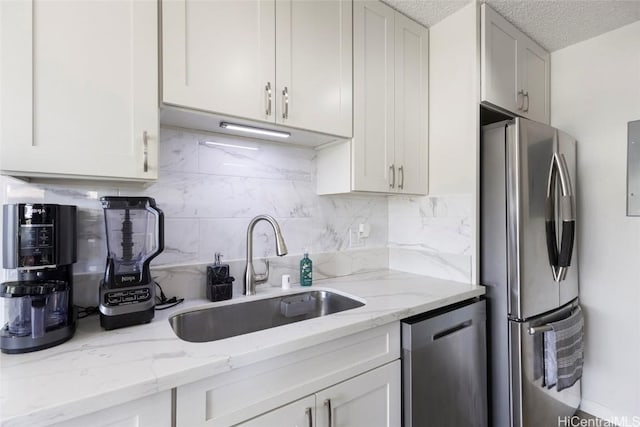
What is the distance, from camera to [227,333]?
1.37 meters

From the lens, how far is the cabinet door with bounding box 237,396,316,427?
0.92m

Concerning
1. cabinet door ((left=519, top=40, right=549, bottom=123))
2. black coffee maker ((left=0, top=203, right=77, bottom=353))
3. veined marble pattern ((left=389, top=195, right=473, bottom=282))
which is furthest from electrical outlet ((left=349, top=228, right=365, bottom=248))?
black coffee maker ((left=0, top=203, right=77, bottom=353))

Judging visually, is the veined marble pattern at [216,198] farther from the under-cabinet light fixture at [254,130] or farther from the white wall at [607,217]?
the white wall at [607,217]

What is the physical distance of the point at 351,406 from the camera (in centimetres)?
112

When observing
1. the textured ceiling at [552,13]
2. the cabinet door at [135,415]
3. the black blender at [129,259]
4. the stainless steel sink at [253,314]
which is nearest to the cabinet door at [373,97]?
the textured ceiling at [552,13]

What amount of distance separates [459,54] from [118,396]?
2084 millimetres

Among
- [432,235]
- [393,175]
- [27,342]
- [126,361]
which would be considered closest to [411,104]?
[393,175]

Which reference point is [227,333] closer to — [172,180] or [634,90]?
[172,180]

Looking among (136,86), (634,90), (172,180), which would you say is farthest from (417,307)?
(634,90)

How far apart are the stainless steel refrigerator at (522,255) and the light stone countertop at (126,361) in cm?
65

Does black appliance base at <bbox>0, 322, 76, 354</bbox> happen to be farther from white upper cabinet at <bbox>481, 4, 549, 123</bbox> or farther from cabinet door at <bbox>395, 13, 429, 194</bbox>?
white upper cabinet at <bbox>481, 4, 549, 123</bbox>

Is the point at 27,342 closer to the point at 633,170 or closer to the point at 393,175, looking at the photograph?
the point at 393,175

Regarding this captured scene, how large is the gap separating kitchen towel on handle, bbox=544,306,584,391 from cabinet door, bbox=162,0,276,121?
5.89 ft

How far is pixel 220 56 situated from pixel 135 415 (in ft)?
3.80
